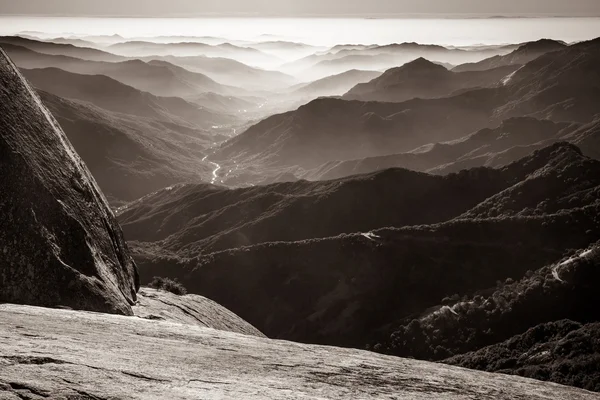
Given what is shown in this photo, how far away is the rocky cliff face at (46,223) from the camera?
88.3 feet

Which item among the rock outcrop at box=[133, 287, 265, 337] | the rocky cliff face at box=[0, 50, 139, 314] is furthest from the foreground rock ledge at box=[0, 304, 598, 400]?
the rock outcrop at box=[133, 287, 265, 337]

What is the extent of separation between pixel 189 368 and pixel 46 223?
13.3 meters

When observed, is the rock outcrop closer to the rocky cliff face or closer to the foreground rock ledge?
the rocky cliff face

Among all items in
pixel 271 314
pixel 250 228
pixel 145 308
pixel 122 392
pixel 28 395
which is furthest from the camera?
pixel 250 228

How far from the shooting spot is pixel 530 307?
85.4 meters

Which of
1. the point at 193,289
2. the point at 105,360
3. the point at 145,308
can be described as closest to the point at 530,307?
the point at 193,289

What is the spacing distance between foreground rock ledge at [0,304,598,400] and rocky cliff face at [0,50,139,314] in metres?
3.21

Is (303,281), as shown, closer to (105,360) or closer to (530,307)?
(530,307)

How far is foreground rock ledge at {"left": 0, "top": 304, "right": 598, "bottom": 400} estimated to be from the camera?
16.3m

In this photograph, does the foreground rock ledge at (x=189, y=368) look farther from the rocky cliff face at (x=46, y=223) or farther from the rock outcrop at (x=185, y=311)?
the rock outcrop at (x=185, y=311)

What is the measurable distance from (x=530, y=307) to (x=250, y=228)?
68126 millimetres

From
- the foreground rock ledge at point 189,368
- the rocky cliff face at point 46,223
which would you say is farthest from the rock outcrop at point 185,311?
the foreground rock ledge at point 189,368

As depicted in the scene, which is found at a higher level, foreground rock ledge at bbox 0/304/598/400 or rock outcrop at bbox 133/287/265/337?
foreground rock ledge at bbox 0/304/598/400

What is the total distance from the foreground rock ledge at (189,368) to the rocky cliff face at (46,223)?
3211mm
